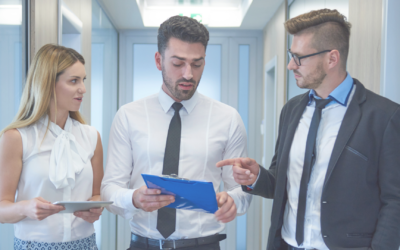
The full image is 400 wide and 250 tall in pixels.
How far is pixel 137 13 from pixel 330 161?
3.41 meters

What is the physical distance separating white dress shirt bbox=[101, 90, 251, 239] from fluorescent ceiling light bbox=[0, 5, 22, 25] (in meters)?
0.75

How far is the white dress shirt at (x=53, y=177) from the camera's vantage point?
155 cm

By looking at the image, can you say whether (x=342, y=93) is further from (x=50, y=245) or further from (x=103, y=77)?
(x=103, y=77)

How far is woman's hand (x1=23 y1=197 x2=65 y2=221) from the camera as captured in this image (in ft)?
4.50

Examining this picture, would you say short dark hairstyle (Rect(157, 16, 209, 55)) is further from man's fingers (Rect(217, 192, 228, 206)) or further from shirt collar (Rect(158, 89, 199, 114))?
man's fingers (Rect(217, 192, 228, 206))

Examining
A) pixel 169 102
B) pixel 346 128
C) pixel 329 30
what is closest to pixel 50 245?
pixel 169 102

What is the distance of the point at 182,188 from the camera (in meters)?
1.25

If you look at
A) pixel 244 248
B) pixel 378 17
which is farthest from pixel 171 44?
pixel 244 248

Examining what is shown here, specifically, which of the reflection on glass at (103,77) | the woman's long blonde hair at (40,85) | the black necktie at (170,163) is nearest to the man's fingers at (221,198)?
the black necktie at (170,163)

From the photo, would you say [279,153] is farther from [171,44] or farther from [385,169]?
[171,44]

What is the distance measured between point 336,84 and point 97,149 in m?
1.18

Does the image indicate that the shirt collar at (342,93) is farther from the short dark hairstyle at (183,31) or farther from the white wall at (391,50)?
the short dark hairstyle at (183,31)

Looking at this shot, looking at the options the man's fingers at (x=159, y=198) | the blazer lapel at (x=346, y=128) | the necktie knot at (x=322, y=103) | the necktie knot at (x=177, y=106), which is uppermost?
the necktie knot at (x=322, y=103)

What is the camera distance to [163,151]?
5.49 feet
